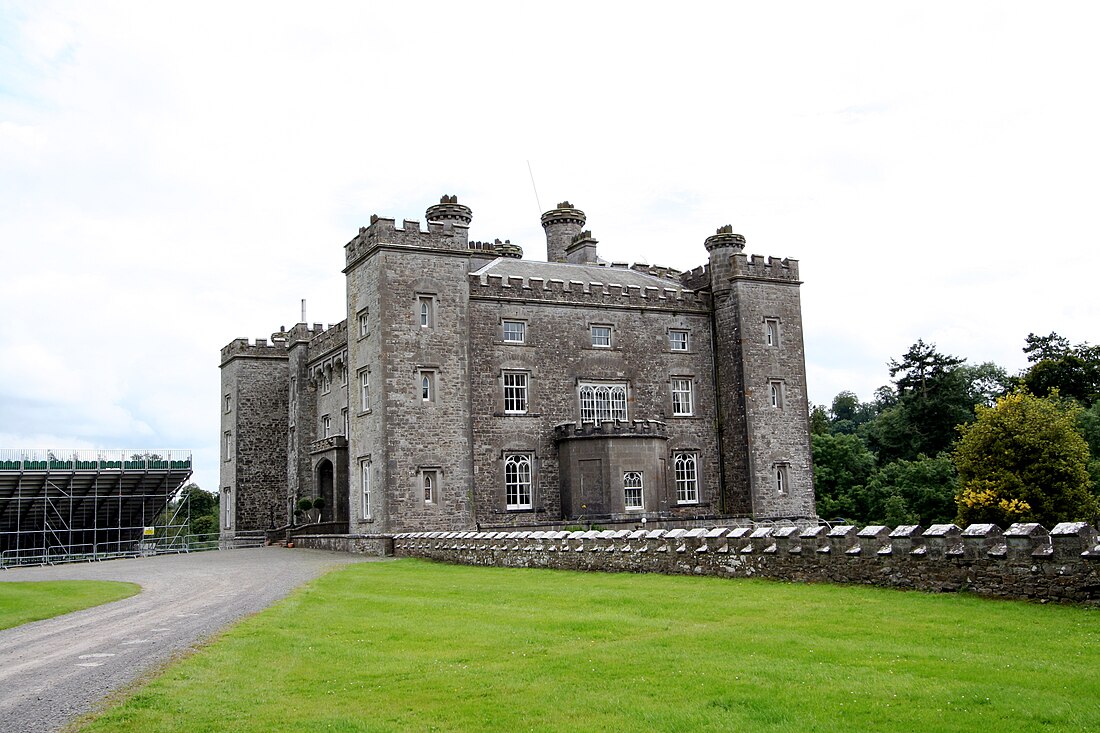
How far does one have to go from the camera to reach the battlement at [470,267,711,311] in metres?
39.3

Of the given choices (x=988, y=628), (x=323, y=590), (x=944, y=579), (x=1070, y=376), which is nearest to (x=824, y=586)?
(x=944, y=579)

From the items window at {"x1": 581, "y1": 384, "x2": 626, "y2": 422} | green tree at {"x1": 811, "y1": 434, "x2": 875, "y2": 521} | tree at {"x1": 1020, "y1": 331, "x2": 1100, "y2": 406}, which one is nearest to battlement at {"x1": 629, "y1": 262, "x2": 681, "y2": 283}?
window at {"x1": 581, "y1": 384, "x2": 626, "y2": 422}

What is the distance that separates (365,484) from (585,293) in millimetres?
11235

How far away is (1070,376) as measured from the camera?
5850 cm

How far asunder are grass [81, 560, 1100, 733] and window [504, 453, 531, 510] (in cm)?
2239

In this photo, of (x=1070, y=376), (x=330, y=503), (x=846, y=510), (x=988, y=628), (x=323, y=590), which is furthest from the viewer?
(x=1070, y=376)

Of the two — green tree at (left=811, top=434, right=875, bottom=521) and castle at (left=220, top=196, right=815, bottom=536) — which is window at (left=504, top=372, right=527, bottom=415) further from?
green tree at (left=811, top=434, right=875, bottom=521)

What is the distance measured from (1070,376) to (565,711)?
2270 inches

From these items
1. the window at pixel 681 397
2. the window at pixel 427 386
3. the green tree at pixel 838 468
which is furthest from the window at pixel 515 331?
the green tree at pixel 838 468

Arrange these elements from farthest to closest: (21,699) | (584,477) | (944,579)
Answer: (584,477) → (944,579) → (21,699)

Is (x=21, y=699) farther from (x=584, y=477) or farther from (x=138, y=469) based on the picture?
(x=138, y=469)

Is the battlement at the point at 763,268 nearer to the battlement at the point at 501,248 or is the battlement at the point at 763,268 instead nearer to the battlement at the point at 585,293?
the battlement at the point at 585,293

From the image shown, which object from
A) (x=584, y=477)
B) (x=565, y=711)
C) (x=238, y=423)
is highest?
(x=238, y=423)

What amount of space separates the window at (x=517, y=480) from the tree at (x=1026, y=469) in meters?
16.4
